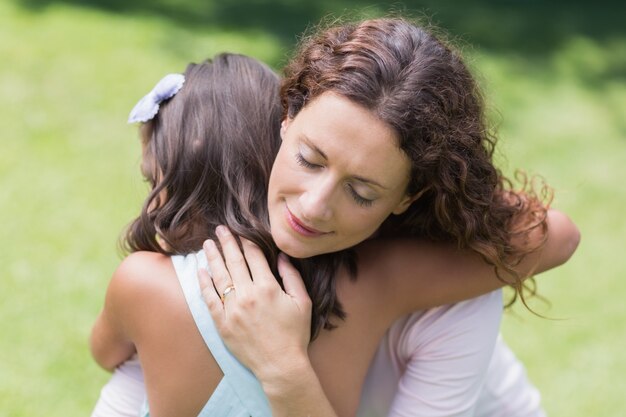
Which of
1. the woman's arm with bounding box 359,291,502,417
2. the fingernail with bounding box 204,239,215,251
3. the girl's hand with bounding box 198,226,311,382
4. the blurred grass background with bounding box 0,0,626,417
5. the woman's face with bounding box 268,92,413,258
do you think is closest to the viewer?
the woman's face with bounding box 268,92,413,258

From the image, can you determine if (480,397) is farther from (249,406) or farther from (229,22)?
(229,22)

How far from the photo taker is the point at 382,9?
7.20 metres

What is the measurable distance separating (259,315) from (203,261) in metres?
0.22

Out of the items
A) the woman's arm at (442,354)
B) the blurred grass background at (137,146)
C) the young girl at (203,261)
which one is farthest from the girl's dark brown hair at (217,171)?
the blurred grass background at (137,146)

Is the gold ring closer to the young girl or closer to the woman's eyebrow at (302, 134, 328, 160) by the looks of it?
the young girl

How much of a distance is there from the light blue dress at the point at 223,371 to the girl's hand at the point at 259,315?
0.08 ft

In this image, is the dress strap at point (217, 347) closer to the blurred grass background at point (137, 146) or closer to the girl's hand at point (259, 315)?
the girl's hand at point (259, 315)

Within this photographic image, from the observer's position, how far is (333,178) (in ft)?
7.38

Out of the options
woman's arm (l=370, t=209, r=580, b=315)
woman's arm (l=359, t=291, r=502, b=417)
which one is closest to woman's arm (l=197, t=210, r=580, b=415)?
woman's arm (l=370, t=209, r=580, b=315)

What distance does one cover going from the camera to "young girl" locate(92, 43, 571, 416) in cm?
243

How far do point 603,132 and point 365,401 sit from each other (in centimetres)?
380

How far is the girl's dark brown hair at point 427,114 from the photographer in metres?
2.24

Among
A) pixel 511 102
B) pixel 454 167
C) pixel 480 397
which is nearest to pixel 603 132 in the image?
pixel 511 102

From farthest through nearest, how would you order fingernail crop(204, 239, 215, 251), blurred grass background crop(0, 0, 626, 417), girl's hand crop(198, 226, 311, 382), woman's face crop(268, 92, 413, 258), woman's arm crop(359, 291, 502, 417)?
blurred grass background crop(0, 0, 626, 417) < woman's arm crop(359, 291, 502, 417) < fingernail crop(204, 239, 215, 251) < girl's hand crop(198, 226, 311, 382) < woman's face crop(268, 92, 413, 258)
